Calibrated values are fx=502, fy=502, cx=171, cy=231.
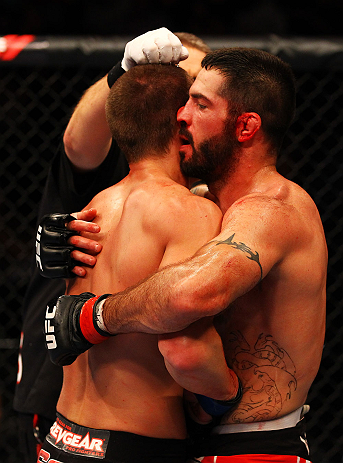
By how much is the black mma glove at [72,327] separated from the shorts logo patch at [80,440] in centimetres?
16

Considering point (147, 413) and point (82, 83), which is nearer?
point (147, 413)

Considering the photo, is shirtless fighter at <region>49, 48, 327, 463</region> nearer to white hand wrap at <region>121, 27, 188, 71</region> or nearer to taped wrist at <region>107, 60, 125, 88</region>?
white hand wrap at <region>121, 27, 188, 71</region>

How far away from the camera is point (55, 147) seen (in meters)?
2.95

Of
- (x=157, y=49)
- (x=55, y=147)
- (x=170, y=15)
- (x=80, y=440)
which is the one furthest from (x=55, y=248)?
(x=170, y=15)

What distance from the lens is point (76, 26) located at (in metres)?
4.04

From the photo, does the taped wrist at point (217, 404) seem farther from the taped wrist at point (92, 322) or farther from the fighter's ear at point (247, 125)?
the fighter's ear at point (247, 125)

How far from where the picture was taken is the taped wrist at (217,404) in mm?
1150


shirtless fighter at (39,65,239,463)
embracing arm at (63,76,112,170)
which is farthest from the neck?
embracing arm at (63,76,112,170)

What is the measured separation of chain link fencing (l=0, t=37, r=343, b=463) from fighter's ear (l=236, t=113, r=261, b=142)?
1065 mm

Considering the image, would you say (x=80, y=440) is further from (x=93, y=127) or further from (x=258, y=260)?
(x=93, y=127)

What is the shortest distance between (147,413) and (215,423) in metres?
0.20

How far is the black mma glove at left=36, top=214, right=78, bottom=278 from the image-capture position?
1287 mm

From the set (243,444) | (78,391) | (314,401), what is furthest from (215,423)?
(314,401)

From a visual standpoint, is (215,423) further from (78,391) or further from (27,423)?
(27,423)
